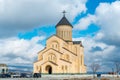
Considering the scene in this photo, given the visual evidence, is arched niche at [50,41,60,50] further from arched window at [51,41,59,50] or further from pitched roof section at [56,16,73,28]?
pitched roof section at [56,16,73,28]

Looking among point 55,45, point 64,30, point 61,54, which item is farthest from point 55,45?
point 64,30

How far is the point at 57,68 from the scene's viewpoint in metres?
68.2

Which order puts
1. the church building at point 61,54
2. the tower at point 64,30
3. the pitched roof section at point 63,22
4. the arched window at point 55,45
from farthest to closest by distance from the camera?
the pitched roof section at point 63,22
the tower at point 64,30
the arched window at point 55,45
the church building at point 61,54

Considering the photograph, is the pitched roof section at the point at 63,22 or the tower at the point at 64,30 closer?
the tower at the point at 64,30

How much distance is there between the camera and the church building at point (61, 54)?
68.7 m

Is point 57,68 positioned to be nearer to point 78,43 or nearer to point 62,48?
point 62,48

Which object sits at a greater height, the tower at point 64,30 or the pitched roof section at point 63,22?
the pitched roof section at point 63,22

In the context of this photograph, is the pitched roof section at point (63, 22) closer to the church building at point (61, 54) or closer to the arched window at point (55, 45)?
the church building at point (61, 54)

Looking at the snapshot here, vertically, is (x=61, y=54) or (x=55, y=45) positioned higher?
(x=55, y=45)

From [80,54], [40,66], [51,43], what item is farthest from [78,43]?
[40,66]

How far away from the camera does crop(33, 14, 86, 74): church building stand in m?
68.7

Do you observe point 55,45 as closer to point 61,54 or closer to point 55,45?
point 55,45

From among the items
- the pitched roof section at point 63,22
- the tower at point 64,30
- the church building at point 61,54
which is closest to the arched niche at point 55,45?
the church building at point 61,54

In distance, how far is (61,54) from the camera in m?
70.1
